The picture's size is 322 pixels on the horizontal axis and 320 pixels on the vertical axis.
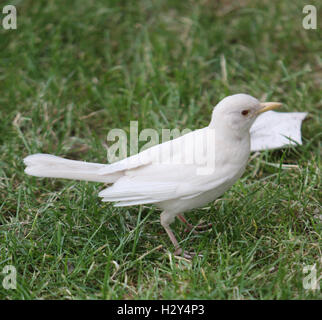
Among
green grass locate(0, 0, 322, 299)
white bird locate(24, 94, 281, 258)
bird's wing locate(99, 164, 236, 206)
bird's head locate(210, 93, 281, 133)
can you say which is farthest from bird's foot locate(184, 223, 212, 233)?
bird's head locate(210, 93, 281, 133)

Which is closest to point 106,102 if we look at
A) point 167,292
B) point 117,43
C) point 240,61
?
point 117,43

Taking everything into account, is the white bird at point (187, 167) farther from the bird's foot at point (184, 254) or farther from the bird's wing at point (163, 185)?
the bird's foot at point (184, 254)

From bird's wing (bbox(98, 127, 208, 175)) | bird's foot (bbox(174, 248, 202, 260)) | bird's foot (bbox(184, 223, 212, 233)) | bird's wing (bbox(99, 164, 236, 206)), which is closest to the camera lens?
bird's wing (bbox(99, 164, 236, 206))

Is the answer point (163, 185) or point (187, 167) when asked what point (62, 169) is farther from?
point (187, 167)

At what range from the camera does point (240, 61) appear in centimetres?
580

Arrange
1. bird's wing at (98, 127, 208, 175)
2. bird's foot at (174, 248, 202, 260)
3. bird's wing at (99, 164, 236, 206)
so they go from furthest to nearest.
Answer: bird's foot at (174, 248, 202, 260)
bird's wing at (98, 127, 208, 175)
bird's wing at (99, 164, 236, 206)

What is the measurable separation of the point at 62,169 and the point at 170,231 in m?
0.90

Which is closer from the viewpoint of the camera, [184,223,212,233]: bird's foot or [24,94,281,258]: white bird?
[24,94,281,258]: white bird

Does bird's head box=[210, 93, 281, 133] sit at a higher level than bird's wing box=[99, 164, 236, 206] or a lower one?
higher

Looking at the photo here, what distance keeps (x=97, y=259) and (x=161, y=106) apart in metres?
1.99

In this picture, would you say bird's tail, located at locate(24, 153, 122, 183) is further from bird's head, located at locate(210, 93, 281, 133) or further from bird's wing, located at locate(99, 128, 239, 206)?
bird's head, located at locate(210, 93, 281, 133)

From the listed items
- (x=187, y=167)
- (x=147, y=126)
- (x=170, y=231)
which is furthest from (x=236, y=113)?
(x=147, y=126)

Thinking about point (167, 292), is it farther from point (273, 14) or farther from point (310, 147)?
point (273, 14)

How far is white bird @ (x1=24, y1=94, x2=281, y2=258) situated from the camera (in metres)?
3.43
